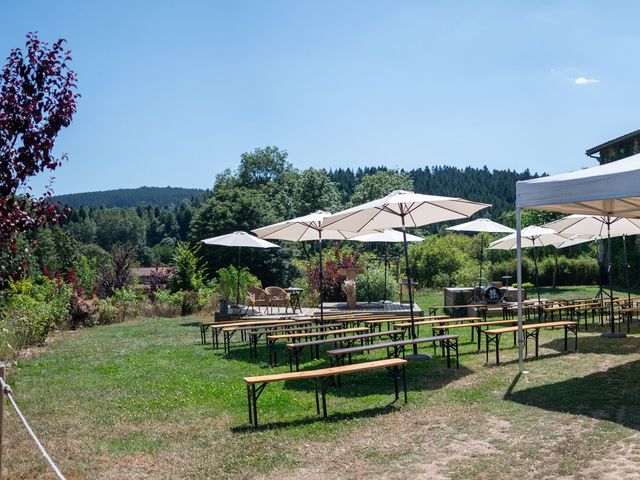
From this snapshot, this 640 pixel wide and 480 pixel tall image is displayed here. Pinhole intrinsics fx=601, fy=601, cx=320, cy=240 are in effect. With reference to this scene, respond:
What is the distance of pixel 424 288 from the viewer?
26406 mm

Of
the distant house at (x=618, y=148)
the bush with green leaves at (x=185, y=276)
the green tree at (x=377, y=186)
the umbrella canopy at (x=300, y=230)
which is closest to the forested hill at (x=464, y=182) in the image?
the green tree at (x=377, y=186)

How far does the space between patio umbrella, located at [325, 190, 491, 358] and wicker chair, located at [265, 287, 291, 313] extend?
6.67 m

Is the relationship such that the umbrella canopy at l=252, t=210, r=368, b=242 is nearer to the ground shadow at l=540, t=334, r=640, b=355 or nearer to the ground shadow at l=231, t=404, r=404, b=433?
the ground shadow at l=540, t=334, r=640, b=355

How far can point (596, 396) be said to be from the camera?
6.59 meters

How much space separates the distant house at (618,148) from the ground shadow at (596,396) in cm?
1840

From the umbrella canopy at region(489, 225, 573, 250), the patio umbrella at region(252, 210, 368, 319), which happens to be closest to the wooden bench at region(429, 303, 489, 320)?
the umbrella canopy at region(489, 225, 573, 250)

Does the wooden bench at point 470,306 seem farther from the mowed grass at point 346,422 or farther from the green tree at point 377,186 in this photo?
the green tree at point 377,186

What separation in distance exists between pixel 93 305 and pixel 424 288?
14.4 m

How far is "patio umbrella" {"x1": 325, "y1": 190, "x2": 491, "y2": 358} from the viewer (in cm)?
898

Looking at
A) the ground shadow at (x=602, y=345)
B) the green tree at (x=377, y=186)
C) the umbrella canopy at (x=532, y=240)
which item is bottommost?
the ground shadow at (x=602, y=345)

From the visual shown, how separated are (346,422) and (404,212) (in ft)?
14.5

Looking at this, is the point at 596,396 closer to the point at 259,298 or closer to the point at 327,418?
the point at 327,418

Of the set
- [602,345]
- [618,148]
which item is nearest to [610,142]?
[618,148]

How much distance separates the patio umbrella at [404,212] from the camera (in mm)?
8977
